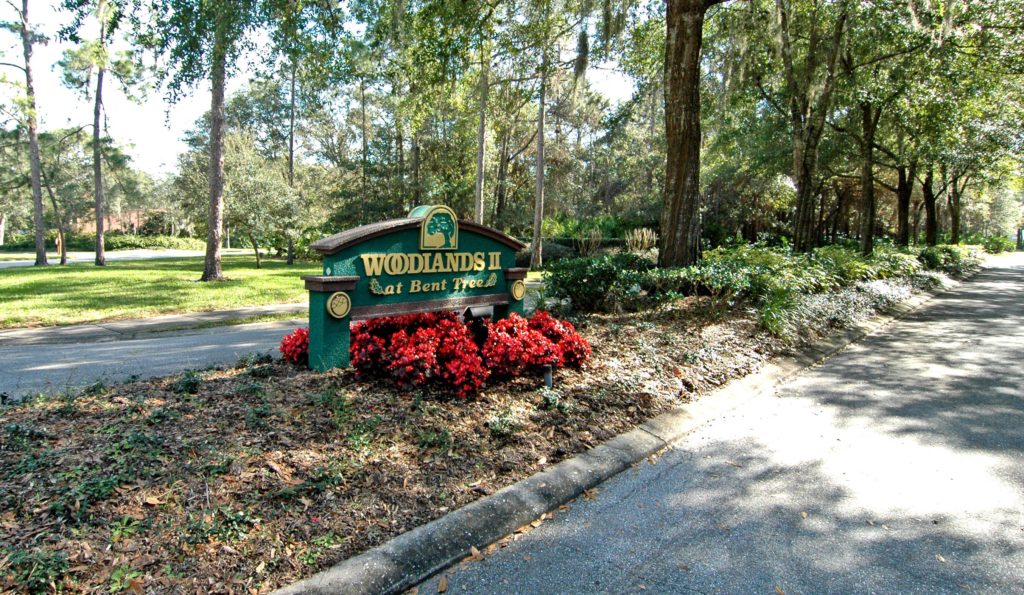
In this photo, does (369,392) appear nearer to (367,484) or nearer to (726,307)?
(367,484)

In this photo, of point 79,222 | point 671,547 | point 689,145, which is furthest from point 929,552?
point 79,222

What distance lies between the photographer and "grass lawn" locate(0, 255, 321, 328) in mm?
9898

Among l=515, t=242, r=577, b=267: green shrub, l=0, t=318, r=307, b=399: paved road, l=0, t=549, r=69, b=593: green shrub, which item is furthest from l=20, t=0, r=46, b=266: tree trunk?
l=0, t=549, r=69, b=593: green shrub

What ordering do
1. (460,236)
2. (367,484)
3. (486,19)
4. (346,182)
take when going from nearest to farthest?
(367,484), (460,236), (486,19), (346,182)

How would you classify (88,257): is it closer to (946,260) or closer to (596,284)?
(596,284)

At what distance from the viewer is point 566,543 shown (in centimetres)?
288

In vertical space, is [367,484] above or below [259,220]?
below

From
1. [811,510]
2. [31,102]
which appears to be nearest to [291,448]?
[811,510]

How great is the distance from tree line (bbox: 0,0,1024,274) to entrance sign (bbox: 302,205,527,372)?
398 centimetres

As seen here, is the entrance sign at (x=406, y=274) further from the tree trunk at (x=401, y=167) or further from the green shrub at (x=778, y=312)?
the tree trunk at (x=401, y=167)

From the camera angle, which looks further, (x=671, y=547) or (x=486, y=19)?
(x=486, y=19)

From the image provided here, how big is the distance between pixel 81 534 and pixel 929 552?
3882 mm

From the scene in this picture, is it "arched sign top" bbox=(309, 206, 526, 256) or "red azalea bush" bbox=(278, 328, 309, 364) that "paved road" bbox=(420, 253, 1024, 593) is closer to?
"arched sign top" bbox=(309, 206, 526, 256)

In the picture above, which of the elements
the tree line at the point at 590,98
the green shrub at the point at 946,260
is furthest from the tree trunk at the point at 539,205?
the green shrub at the point at 946,260
